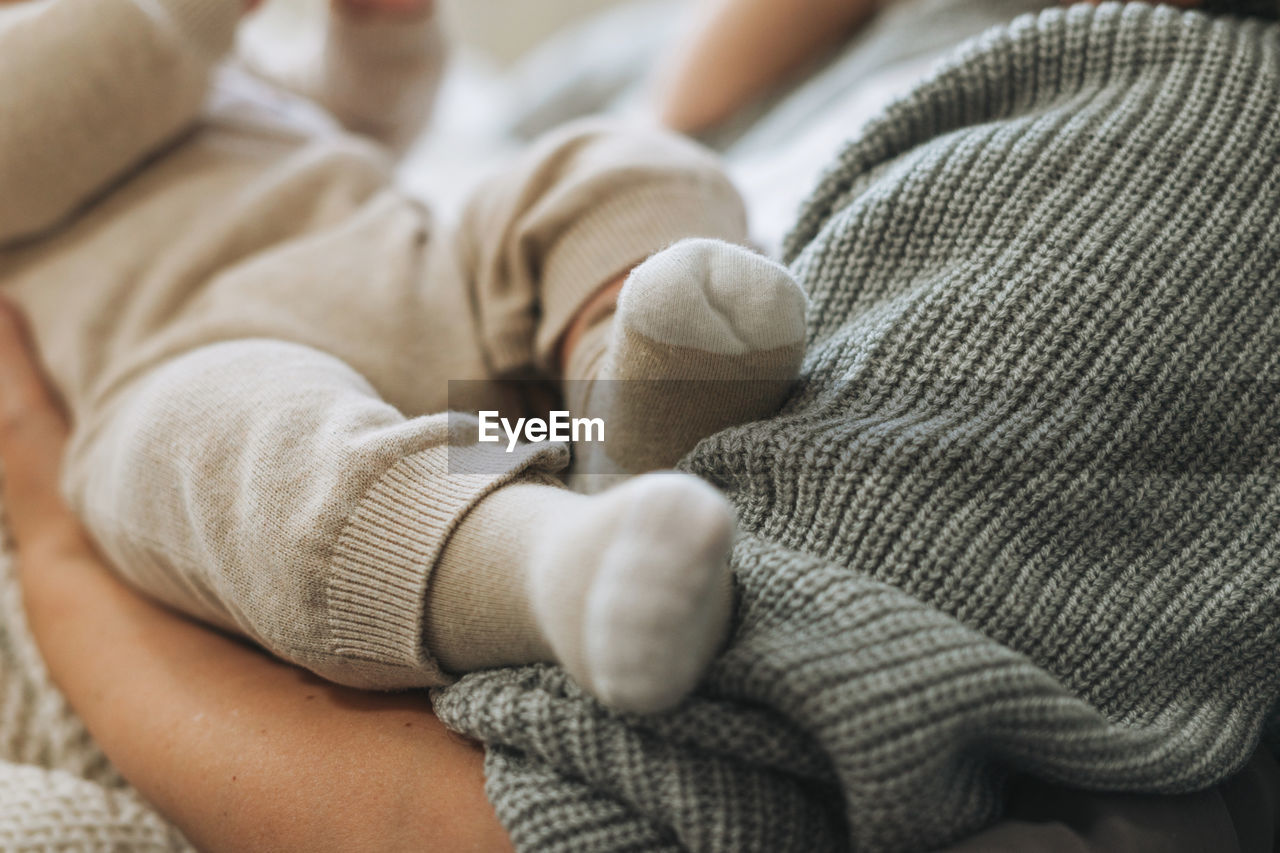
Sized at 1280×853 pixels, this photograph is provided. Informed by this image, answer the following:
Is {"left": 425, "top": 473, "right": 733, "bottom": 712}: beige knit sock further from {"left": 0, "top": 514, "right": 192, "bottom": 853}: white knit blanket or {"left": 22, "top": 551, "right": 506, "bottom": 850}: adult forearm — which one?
{"left": 0, "top": 514, "right": 192, "bottom": 853}: white knit blanket

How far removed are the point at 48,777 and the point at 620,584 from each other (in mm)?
373

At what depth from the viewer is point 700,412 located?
431 millimetres

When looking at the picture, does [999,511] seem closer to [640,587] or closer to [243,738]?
[640,587]

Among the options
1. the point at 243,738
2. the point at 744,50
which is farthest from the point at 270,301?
the point at 744,50

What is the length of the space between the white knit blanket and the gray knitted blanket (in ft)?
0.68

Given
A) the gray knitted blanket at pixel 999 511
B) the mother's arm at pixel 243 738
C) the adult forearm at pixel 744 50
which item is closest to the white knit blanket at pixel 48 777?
the mother's arm at pixel 243 738

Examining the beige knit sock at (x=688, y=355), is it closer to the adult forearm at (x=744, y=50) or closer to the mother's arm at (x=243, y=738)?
the mother's arm at (x=243, y=738)

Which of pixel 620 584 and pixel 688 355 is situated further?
pixel 688 355

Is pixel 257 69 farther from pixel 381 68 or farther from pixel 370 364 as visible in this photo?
pixel 370 364

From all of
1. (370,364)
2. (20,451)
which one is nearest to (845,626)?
(370,364)

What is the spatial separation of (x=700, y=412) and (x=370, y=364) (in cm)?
21

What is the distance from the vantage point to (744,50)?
96 cm

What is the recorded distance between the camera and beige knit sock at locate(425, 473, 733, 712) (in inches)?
11.4

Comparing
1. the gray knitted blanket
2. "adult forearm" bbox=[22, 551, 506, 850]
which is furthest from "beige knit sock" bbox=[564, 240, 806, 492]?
"adult forearm" bbox=[22, 551, 506, 850]
